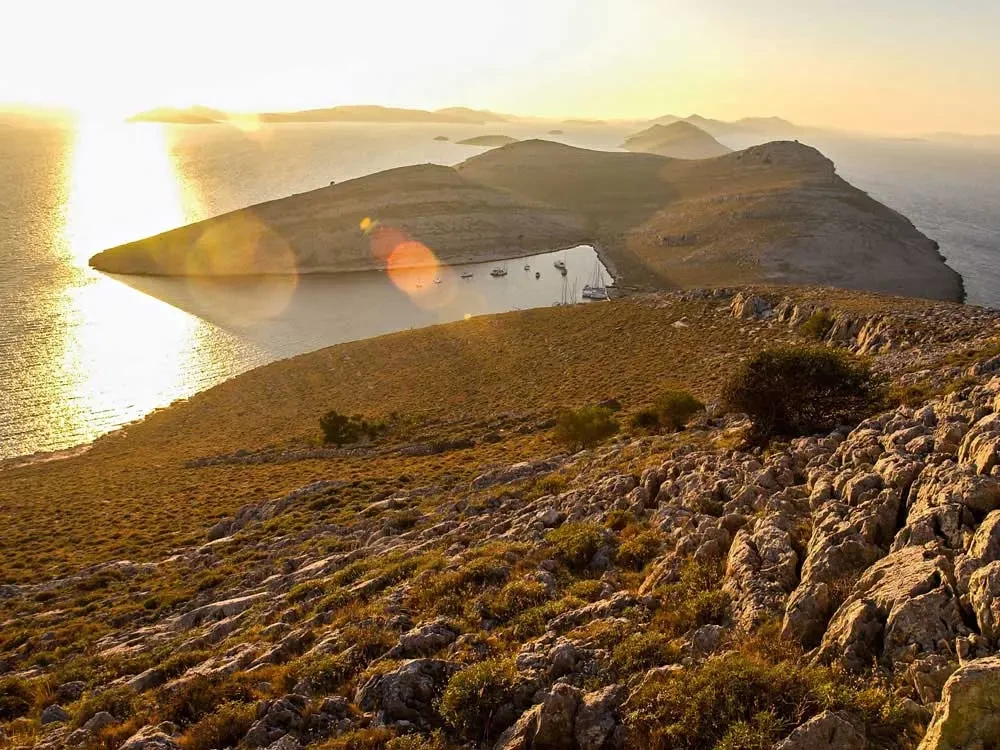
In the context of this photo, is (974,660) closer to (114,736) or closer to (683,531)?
(683,531)

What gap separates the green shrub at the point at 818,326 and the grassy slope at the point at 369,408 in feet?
6.70

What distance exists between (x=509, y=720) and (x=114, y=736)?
714 cm

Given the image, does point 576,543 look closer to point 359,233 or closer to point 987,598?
point 987,598

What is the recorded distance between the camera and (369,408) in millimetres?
44062

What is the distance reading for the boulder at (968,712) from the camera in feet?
22.0

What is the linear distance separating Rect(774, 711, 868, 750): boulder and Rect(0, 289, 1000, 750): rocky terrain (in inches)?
1.1

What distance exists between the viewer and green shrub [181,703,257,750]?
33.2 feet

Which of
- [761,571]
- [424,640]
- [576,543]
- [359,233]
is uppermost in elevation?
[359,233]

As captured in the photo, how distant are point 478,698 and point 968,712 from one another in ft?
21.1

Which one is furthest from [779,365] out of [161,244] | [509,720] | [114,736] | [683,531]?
[161,244]

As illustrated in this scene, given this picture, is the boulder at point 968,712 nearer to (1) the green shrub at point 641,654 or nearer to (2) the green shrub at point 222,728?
(1) the green shrub at point 641,654

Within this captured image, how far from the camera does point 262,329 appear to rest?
7525cm

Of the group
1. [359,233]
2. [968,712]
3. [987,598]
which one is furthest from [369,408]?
[359,233]

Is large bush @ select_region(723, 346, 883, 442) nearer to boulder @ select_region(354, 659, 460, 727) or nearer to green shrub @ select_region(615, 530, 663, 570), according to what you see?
green shrub @ select_region(615, 530, 663, 570)
